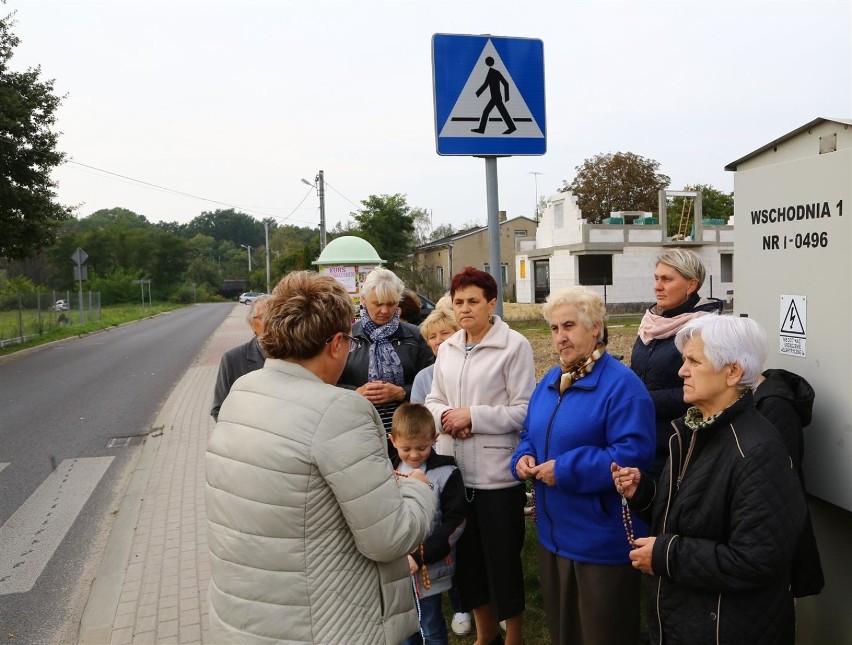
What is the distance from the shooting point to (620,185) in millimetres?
51062

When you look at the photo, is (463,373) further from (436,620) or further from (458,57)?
(458,57)

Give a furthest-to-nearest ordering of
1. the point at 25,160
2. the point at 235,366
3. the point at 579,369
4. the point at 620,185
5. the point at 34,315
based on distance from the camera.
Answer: the point at 620,185 → the point at 34,315 → the point at 25,160 → the point at 235,366 → the point at 579,369

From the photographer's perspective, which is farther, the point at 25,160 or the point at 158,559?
the point at 25,160

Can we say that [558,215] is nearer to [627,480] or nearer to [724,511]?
[627,480]

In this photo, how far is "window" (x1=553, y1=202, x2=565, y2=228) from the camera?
121 feet

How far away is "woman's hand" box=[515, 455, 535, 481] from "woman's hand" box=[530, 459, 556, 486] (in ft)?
0.15

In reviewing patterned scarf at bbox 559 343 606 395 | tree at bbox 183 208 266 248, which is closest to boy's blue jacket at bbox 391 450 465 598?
patterned scarf at bbox 559 343 606 395

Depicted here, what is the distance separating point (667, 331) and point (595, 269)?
3456 cm

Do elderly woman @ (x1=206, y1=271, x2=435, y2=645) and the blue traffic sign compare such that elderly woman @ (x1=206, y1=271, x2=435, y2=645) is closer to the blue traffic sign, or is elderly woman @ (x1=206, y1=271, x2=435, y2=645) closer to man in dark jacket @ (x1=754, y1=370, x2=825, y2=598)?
man in dark jacket @ (x1=754, y1=370, x2=825, y2=598)

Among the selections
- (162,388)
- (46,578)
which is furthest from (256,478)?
(162,388)

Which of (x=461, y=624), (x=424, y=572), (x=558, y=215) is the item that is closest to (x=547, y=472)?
(x=424, y=572)

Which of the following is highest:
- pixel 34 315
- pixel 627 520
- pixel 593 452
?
pixel 34 315

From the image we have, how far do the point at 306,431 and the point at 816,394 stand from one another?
2003 mm

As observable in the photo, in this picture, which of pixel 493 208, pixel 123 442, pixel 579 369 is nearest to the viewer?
pixel 579 369
